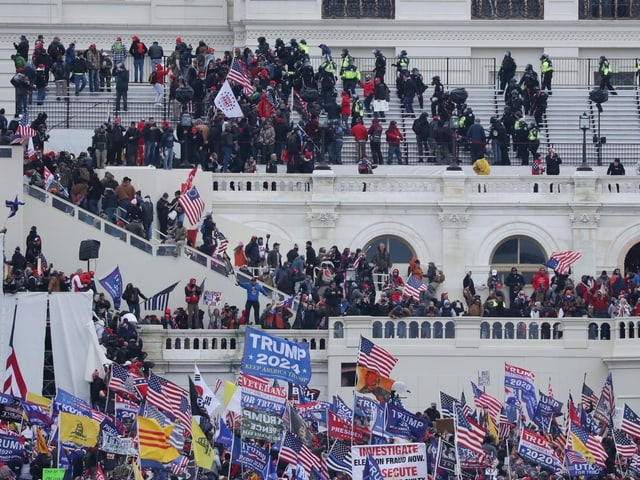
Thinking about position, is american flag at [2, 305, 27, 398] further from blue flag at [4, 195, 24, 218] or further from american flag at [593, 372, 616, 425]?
american flag at [593, 372, 616, 425]

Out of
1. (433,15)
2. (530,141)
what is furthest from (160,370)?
(433,15)

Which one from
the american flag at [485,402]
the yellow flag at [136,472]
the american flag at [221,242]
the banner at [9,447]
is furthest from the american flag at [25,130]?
the yellow flag at [136,472]

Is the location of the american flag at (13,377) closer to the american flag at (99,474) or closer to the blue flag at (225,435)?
the american flag at (99,474)

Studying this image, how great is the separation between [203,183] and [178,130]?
225cm

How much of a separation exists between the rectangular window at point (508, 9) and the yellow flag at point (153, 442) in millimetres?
38841

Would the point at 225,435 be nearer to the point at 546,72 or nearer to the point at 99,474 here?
the point at 99,474

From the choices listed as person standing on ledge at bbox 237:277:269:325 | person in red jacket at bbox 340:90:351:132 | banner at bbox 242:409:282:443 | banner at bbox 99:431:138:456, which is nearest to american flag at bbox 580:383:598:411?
person standing on ledge at bbox 237:277:269:325

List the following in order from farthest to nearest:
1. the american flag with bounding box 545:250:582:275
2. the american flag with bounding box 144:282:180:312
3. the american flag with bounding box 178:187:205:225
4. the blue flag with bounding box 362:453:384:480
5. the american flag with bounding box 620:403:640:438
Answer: the american flag with bounding box 178:187:205:225, the american flag with bounding box 545:250:582:275, the american flag with bounding box 144:282:180:312, the american flag with bounding box 620:403:640:438, the blue flag with bounding box 362:453:384:480

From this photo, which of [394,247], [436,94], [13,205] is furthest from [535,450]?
[436,94]

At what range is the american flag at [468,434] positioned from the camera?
77438 millimetres

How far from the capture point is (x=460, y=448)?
254 feet

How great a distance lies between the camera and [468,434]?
7781cm

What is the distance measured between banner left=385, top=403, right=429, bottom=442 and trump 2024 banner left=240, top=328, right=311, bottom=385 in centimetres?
236

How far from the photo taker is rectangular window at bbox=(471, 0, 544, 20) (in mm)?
112125
